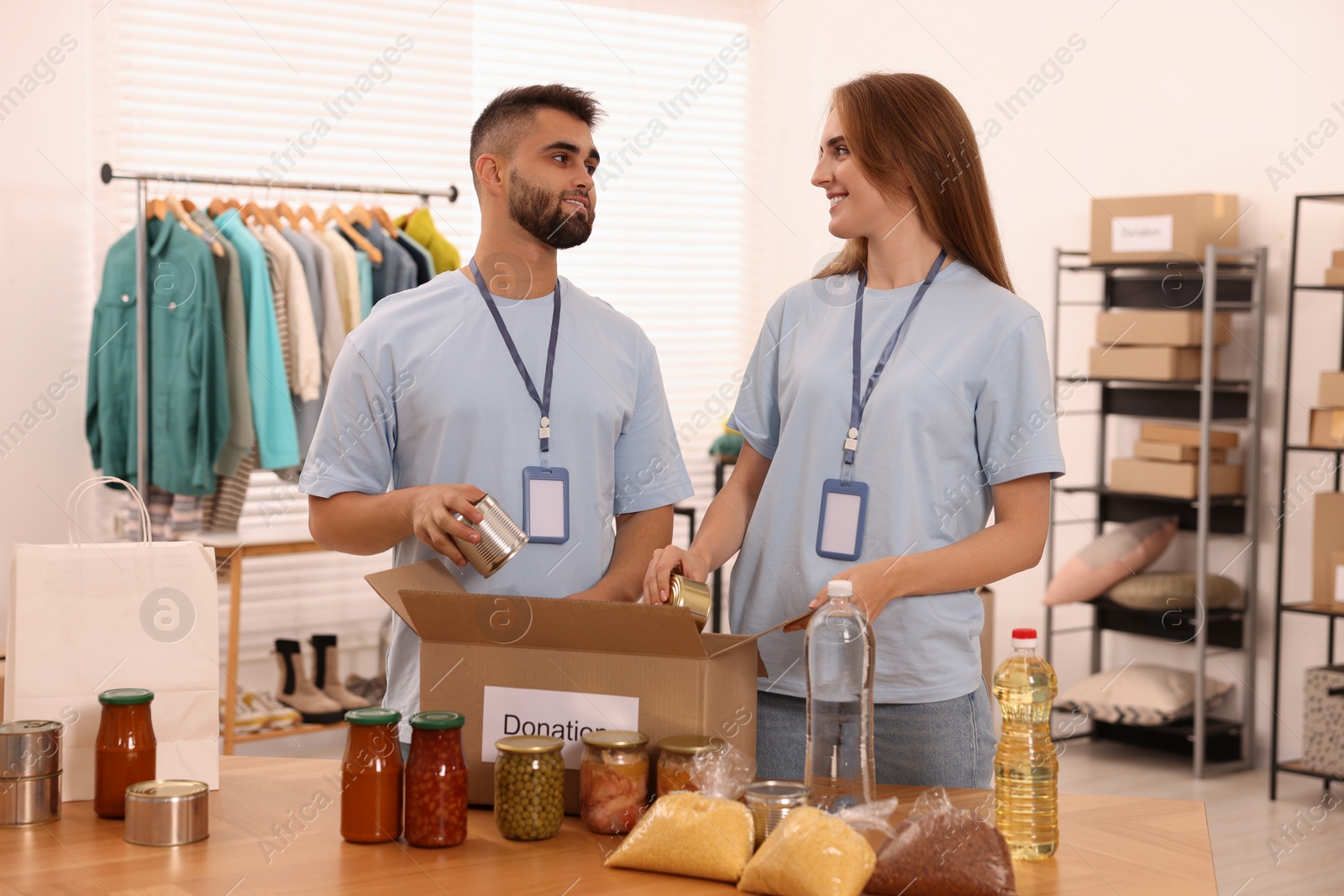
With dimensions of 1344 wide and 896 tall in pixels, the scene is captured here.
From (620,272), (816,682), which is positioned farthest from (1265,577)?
(816,682)

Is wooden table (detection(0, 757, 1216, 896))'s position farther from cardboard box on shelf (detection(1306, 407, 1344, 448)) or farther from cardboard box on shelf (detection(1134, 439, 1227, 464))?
cardboard box on shelf (detection(1134, 439, 1227, 464))

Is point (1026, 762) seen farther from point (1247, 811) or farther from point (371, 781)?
point (1247, 811)

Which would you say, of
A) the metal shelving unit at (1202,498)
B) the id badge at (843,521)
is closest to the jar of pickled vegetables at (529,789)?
the id badge at (843,521)

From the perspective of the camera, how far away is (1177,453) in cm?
472

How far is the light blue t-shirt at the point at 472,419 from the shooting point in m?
1.91

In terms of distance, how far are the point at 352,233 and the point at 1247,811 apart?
138 inches

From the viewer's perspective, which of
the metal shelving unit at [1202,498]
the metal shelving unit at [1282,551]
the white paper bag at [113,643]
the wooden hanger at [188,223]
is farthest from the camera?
the metal shelving unit at [1202,498]

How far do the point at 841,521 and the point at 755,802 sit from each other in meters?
0.47

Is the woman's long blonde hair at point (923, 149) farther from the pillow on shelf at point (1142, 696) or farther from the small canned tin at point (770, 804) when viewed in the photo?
the pillow on shelf at point (1142, 696)

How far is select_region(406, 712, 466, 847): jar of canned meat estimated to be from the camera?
140 cm

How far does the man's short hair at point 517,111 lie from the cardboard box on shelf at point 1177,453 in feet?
10.6

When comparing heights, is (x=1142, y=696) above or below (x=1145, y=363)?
below

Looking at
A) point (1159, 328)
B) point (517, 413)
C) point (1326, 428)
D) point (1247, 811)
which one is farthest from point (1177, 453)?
point (517, 413)

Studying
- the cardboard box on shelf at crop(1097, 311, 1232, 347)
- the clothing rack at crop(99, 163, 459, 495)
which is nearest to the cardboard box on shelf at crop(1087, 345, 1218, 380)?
the cardboard box on shelf at crop(1097, 311, 1232, 347)
